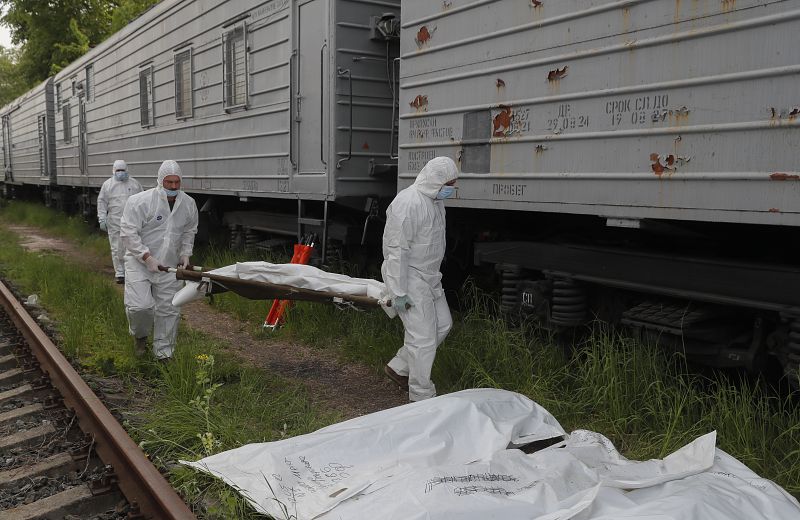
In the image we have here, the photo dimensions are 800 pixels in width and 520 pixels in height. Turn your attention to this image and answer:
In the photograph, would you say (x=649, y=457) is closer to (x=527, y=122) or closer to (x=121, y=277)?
(x=527, y=122)

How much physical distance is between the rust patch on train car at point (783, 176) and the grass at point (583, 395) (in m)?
1.09

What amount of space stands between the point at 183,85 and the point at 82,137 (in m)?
7.13

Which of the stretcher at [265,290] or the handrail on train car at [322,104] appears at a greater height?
the handrail on train car at [322,104]

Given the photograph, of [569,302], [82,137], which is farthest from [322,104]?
[82,137]

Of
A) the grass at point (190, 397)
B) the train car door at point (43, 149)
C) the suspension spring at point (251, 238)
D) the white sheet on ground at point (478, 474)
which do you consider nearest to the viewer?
the white sheet on ground at point (478, 474)

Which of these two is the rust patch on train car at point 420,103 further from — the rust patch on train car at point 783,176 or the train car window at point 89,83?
the train car window at point 89,83

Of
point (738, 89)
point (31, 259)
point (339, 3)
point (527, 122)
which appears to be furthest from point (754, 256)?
point (31, 259)

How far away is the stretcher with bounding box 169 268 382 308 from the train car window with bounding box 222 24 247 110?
384 centimetres

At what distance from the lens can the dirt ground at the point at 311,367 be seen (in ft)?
16.6

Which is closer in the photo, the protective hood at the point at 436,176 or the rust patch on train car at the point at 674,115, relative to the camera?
the rust patch on train car at the point at 674,115

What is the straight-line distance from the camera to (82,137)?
1627cm

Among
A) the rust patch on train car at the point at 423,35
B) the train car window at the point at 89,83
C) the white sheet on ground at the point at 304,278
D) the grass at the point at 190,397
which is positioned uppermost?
the train car window at the point at 89,83

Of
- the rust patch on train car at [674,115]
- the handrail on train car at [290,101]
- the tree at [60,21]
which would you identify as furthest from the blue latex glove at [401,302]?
the tree at [60,21]

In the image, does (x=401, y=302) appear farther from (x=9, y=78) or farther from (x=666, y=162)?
(x=9, y=78)
